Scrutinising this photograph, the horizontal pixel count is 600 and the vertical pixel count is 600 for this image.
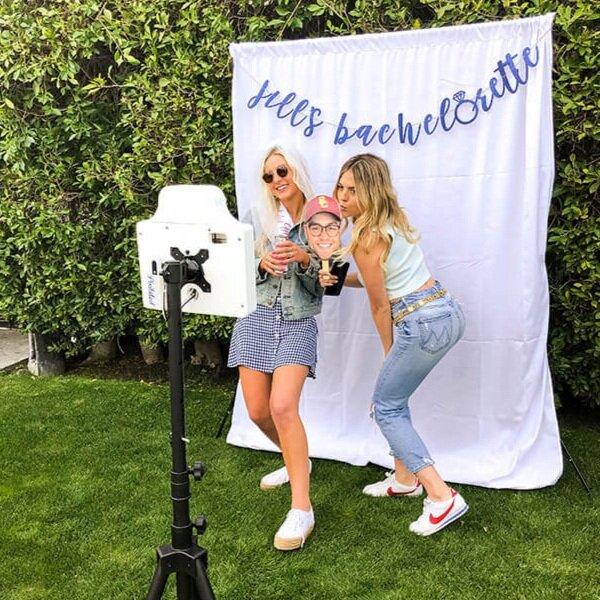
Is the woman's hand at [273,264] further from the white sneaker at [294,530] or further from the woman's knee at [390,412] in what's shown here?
the white sneaker at [294,530]

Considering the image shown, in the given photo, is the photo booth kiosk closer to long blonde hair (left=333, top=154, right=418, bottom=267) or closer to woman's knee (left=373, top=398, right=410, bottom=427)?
long blonde hair (left=333, top=154, right=418, bottom=267)

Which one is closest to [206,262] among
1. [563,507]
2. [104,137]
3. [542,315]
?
[542,315]

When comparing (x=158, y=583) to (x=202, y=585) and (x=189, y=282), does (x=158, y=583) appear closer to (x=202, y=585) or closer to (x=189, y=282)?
(x=202, y=585)

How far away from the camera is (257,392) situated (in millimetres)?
2848

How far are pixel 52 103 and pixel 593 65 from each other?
309cm

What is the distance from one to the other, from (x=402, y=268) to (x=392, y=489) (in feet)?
3.54

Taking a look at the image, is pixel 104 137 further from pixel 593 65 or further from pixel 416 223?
pixel 593 65

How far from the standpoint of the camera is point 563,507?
2955 mm

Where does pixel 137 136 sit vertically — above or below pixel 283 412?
above

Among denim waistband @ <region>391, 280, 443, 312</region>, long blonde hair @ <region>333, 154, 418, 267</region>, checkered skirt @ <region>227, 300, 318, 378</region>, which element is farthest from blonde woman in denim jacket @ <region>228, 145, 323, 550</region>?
denim waistband @ <region>391, 280, 443, 312</region>

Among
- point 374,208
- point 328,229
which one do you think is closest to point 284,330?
point 328,229

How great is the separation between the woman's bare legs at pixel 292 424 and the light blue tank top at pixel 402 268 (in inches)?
19.7

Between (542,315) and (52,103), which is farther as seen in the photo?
(52,103)

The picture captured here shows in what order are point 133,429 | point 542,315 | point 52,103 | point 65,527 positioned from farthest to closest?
1. point 52,103
2. point 133,429
3. point 542,315
4. point 65,527
